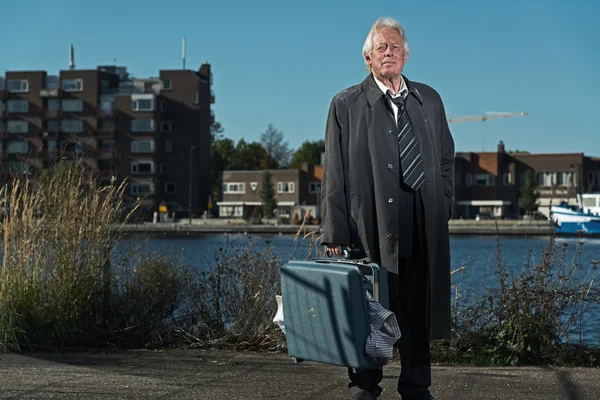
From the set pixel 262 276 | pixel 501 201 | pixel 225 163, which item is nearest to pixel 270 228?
pixel 501 201

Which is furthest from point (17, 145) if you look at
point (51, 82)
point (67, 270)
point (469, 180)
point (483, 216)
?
point (67, 270)

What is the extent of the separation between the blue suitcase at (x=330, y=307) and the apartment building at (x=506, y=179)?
292 feet

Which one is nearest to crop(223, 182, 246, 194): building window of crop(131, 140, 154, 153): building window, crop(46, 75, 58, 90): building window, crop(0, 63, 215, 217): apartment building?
crop(0, 63, 215, 217): apartment building

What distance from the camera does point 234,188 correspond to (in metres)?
93.1

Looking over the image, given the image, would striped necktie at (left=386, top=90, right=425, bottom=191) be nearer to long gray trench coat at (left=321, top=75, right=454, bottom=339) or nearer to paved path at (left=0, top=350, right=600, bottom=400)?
long gray trench coat at (left=321, top=75, right=454, bottom=339)

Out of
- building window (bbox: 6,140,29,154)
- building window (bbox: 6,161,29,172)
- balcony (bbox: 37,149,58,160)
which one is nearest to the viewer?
building window (bbox: 6,161,29,172)

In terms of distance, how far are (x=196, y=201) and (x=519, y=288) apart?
8207 cm

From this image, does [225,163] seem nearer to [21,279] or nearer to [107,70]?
[107,70]

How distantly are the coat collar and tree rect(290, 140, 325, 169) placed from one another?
114m

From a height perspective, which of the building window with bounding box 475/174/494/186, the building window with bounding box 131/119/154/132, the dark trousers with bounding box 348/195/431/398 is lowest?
the dark trousers with bounding box 348/195/431/398

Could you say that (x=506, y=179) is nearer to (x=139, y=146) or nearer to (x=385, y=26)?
(x=139, y=146)

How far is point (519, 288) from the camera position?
6266 mm

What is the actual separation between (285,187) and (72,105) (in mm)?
21947

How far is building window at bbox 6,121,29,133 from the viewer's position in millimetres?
87875
